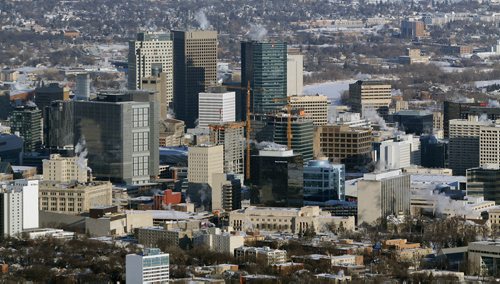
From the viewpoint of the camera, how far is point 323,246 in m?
35.8

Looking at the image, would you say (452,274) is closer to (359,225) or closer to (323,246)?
(323,246)

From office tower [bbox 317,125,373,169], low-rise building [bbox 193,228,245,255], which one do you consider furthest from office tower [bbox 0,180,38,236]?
office tower [bbox 317,125,373,169]

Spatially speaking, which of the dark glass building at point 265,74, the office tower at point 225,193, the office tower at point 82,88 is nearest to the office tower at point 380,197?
the office tower at point 225,193

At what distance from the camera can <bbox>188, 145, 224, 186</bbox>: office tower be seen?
4188 cm

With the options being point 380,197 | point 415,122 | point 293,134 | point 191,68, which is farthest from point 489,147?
point 191,68

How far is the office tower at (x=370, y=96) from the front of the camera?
189ft

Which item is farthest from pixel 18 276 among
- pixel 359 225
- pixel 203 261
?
pixel 359 225

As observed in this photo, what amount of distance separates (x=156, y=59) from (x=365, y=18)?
38780mm

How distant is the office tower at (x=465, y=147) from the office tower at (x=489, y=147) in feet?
0.71

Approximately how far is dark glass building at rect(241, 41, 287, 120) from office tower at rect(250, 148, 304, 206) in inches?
449

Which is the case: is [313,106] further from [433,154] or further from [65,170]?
[65,170]

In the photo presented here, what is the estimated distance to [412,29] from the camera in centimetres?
8738

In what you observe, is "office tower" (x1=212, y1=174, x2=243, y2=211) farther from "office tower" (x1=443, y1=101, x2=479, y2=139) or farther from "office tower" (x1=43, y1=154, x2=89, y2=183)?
"office tower" (x1=443, y1=101, x2=479, y2=139)

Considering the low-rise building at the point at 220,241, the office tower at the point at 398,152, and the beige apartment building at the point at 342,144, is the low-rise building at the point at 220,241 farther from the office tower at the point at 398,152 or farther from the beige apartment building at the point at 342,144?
the beige apartment building at the point at 342,144
